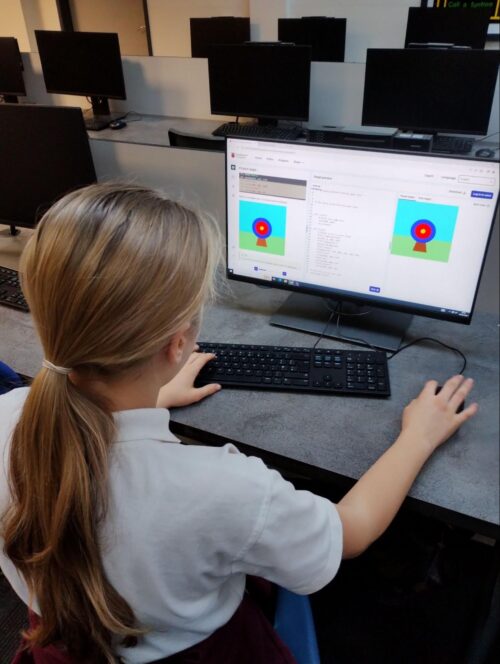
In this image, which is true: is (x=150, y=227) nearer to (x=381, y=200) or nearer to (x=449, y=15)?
(x=381, y=200)

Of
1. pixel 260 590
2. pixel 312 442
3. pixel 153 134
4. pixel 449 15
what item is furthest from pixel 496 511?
pixel 449 15

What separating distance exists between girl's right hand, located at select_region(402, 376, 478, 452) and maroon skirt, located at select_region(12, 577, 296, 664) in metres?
0.37

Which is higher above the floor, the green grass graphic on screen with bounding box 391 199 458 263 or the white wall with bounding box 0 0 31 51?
the white wall with bounding box 0 0 31 51

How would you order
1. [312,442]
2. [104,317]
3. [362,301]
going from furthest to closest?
[362,301]
[312,442]
[104,317]

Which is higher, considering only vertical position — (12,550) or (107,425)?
(107,425)

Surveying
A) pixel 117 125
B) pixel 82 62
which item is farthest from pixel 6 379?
pixel 82 62

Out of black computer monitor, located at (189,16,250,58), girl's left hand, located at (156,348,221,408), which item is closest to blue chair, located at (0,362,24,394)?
girl's left hand, located at (156,348,221,408)

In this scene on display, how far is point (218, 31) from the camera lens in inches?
161

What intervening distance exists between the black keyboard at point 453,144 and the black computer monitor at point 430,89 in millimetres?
71

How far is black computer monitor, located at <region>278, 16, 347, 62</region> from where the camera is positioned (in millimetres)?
3848

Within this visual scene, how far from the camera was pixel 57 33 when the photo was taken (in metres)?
3.45

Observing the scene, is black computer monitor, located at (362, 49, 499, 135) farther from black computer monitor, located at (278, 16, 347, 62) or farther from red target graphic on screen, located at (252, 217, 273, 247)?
red target graphic on screen, located at (252, 217, 273, 247)

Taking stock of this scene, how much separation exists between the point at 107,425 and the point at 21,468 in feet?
0.42

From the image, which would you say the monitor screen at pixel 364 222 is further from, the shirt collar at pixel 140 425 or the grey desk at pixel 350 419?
the shirt collar at pixel 140 425
